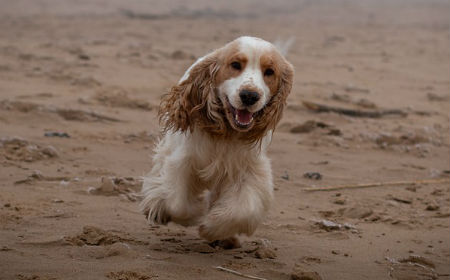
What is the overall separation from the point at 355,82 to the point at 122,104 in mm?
4488

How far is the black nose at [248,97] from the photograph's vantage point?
4.30 meters

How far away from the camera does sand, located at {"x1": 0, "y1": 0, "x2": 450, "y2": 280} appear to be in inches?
171

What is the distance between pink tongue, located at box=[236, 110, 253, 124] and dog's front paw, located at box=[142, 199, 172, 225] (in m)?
0.80

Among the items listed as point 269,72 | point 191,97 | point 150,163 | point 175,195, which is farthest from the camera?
point 150,163

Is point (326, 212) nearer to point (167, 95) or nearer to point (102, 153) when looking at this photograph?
point (167, 95)

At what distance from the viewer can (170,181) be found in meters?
4.82

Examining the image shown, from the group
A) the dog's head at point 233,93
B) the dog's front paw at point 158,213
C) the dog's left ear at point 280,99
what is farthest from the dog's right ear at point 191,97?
the dog's front paw at point 158,213

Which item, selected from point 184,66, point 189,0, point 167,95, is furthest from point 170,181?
point 189,0

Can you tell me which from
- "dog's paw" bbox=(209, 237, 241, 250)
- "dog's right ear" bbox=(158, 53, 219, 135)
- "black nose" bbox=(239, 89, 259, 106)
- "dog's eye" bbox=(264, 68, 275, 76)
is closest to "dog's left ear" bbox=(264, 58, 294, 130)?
"dog's eye" bbox=(264, 68, 275, 76)

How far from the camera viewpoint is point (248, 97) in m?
4.32

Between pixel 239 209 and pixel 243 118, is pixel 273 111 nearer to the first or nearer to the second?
pixel 243 118

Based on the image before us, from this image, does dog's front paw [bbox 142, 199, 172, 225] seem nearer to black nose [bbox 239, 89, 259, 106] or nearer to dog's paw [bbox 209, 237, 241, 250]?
dog's paw [bbox 209, 237, 241, 250]

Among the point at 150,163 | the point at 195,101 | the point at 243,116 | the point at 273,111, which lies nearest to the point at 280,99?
the point at 273,111

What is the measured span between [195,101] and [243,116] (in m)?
0.39
